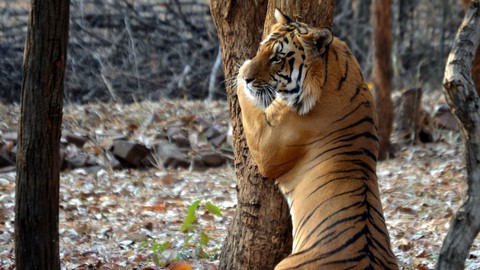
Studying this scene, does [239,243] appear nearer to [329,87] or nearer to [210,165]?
[329,87]

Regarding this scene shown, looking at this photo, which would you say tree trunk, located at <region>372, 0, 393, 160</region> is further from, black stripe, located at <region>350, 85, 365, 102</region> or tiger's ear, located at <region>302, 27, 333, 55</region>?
tiger's ear, located at <region>302, 27, 333, 55</region>

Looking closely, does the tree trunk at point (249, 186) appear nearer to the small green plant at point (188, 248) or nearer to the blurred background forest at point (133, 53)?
the small green plant at point (188, 248)

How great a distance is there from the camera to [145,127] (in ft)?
35.5

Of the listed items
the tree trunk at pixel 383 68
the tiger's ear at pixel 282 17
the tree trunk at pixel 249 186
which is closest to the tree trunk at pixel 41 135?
the tree trunk at pixel 249 186

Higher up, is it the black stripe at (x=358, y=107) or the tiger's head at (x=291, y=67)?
the tiger's head at (x=291, y=67)

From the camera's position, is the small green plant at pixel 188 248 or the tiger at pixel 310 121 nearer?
the tiger at pixel 310 121

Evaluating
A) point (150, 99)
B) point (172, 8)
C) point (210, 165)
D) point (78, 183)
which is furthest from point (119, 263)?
point (172, 8)

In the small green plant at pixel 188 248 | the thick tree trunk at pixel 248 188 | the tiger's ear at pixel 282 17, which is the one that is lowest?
the small green plant at pixel 188 248

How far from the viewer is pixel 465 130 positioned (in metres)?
4.18

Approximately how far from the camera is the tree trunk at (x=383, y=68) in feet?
32.1

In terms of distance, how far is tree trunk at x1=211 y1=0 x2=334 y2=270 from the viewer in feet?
15.5

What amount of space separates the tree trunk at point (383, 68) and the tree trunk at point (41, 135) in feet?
19.4

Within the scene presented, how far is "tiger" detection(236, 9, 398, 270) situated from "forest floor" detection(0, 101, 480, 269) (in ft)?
5.41

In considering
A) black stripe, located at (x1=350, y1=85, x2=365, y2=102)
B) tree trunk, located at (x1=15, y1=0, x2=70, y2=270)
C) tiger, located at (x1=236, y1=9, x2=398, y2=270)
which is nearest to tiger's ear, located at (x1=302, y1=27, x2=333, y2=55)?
tiger, located at (x1=236, y1=9, x2=398, y2=270)
